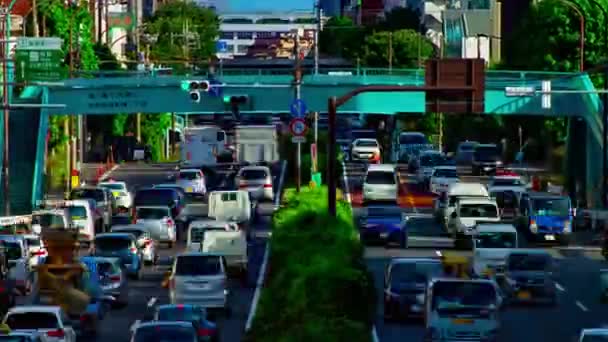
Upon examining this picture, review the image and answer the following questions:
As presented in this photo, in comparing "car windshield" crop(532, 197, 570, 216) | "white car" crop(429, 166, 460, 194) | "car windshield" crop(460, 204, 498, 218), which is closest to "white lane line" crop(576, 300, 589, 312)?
"car windshield" crop(532, 197, 570, 216)

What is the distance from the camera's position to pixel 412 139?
108 m

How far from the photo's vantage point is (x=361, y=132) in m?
132

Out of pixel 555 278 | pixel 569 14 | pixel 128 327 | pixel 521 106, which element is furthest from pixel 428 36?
pixel 128 327

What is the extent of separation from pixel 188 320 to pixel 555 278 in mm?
18871

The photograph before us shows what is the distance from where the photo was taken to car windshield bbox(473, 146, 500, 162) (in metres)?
95.4

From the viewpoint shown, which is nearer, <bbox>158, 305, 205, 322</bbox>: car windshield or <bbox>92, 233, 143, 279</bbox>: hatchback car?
<bbox>158, 305, 205, 322</bbox>: car windshield

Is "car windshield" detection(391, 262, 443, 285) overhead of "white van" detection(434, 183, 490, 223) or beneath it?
overhead

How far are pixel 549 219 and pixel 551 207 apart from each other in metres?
0.48

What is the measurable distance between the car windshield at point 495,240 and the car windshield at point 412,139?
5133cm

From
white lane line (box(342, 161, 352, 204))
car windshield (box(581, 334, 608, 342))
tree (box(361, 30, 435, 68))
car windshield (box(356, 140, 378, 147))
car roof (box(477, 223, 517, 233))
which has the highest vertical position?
tree (box(361, 30, 435, 68))

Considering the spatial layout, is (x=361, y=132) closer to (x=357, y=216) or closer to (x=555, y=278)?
(x=357, y=216)

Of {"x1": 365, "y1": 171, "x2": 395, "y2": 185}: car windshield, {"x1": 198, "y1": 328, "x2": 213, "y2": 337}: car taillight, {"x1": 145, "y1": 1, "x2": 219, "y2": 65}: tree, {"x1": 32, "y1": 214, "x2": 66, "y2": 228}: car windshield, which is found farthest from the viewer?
{"x1": 145, "y1": 1, "x2": 219, "y2": 65}: tree

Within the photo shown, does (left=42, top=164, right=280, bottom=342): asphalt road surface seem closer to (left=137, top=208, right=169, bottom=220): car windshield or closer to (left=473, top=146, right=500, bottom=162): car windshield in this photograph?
(left=137, top=208, right=169, bottom=220): car windshield

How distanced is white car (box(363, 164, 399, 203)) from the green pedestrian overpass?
119 inches
